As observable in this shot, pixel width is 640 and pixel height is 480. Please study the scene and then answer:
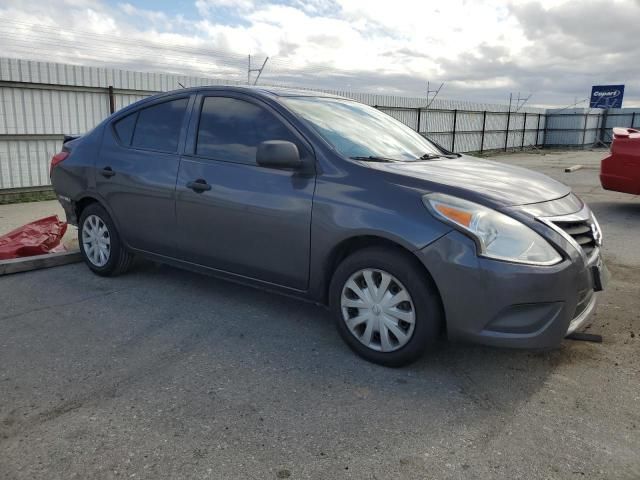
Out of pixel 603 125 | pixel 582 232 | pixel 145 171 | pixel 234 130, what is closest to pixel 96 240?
pixel 145 171

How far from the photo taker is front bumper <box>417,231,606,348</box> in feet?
9.45

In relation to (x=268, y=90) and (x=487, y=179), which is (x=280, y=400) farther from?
(x=268, y=90)

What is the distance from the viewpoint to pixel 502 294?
9.47ft

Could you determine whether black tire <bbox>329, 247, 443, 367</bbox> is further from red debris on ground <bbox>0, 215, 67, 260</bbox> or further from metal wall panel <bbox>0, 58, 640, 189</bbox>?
metal wall panel <bbox>0, 58, 640, 189</bbox>

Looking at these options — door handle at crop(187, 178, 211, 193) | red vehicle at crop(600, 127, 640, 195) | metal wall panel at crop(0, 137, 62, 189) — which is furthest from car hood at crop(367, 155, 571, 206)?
metal wall panel at crop(0, 137, 62, 189)

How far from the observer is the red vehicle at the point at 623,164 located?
8430mm

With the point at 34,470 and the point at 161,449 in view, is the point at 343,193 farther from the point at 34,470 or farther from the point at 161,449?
the point at 34,470

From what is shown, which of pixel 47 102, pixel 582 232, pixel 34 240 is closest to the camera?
pixel 582 232

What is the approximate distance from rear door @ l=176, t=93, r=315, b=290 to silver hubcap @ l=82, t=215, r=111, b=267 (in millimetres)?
1022

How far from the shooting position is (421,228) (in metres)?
3.05

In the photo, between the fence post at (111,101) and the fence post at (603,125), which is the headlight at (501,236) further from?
the fence post at (603,125)

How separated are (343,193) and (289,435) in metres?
1.45

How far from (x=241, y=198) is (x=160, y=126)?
1.22m

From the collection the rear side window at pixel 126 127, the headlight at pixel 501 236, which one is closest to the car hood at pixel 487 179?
the headlight at pixel 501 236
